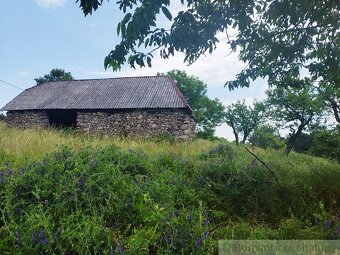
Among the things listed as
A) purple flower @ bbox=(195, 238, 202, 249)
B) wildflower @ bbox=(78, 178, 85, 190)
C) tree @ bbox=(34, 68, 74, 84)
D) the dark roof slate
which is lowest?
purple flower @ bbox=(195, 238, 202, 249)

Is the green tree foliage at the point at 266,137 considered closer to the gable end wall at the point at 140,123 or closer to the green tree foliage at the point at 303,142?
the green tree foliage at the point at 303,142

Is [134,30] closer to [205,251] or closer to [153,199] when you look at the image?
[153,199]

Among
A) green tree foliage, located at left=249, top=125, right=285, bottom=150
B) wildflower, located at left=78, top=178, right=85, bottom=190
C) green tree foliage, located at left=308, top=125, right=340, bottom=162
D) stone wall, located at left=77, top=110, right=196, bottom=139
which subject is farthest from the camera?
green tree foliage, located at left=249, top=125, right=285, bottom=150

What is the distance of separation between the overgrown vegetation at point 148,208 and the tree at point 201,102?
3543 centimetres

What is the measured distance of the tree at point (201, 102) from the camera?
39.7 metres

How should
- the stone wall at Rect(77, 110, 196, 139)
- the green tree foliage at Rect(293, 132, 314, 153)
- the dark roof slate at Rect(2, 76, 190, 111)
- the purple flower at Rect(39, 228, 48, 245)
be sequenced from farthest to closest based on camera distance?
1. the green tree foliage at Rect(293, 132, 314, 153)
2. the dark roof slate at Rect(2, 76, 190, 111)
3. the stone wall at Rect(77, 110, 196, 139)
4. the purple flower at Rect(39, 228, 48, 245)

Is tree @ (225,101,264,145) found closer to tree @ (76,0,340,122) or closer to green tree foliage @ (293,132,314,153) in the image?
green tree foliage @ (293,132,314,153)

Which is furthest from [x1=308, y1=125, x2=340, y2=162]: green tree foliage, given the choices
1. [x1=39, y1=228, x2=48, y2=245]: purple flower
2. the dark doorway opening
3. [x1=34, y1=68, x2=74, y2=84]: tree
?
[x1=34, y1=68, x2=74, y2=84]: tree

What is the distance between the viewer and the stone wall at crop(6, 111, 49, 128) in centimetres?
1984

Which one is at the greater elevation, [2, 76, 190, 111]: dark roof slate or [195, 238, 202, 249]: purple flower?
[2, 76, 190, 111]: dark roof slate

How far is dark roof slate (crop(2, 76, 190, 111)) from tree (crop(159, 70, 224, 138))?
1899 centimetres

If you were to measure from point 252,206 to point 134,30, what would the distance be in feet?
8.81

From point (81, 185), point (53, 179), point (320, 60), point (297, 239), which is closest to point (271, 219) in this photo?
point (297, 239)

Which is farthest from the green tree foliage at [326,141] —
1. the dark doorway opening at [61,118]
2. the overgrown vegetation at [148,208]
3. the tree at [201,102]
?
the overgrown vegetation at [148,208]
